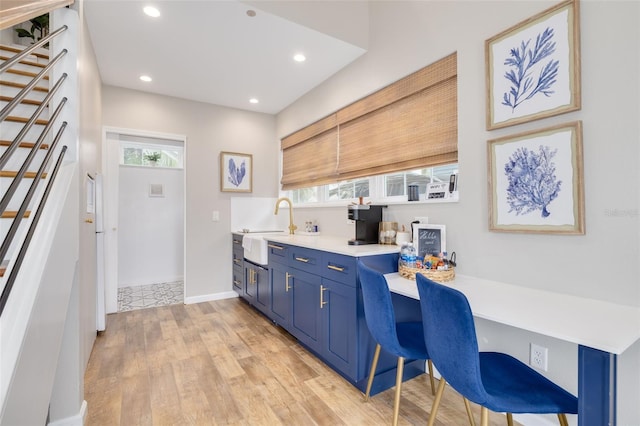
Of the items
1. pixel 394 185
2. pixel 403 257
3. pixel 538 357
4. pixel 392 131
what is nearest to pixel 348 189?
pixel 394 185

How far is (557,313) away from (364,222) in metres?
1.36

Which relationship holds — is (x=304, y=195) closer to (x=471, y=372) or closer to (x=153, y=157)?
(x=153, y=157)

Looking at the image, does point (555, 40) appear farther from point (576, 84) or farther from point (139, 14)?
point (139, 14)

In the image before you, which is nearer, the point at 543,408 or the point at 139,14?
the point at 543,408

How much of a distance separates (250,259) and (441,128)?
2.37m

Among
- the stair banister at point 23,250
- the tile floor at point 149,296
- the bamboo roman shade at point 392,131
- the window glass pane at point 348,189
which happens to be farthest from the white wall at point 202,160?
the stair banister at point 23,250

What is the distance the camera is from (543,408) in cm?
108

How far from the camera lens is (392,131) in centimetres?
254

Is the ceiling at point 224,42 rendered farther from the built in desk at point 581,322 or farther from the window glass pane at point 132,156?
the built in desk at point 581,322

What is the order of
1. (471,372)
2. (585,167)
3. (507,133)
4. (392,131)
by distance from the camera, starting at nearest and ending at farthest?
(471,372), (585,167), (507,133), (392,131)

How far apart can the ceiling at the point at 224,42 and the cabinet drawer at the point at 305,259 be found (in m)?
1.81

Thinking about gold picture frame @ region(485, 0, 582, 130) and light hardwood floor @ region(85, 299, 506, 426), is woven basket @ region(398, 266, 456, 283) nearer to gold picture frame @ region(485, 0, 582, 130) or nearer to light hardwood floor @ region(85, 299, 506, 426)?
light hardwood floor @ region(85, 299, 506, 426)

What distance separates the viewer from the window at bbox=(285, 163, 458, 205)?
2.31m

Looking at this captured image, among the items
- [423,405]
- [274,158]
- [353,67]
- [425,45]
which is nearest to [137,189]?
[274,158]
